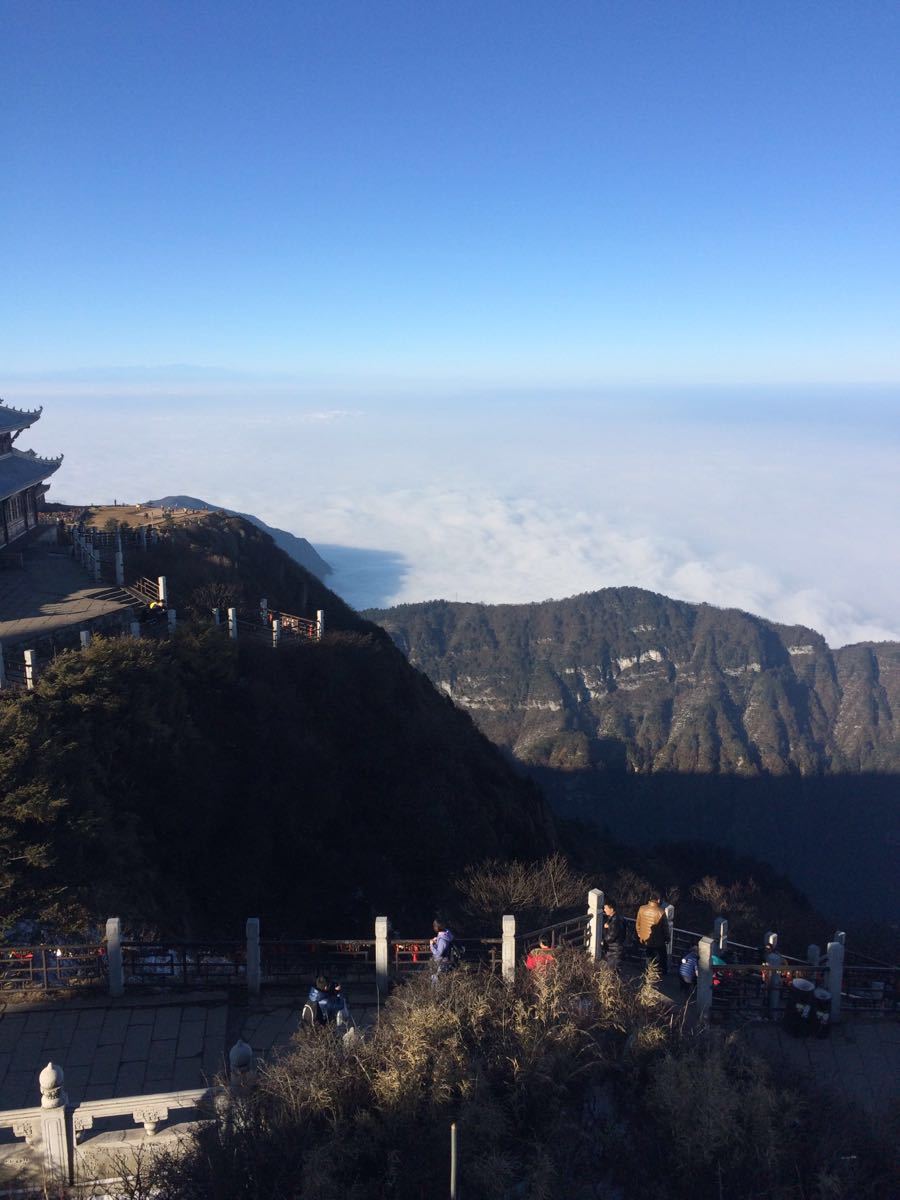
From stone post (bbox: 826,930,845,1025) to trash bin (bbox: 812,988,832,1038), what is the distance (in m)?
0.27

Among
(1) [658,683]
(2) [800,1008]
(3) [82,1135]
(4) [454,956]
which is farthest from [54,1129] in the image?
(1) [658,683]

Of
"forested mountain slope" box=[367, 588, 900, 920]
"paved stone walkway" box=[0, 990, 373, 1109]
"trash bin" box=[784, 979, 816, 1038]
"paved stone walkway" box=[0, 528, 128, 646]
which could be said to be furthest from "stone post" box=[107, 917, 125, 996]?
"forested mountain slope" box=[367, 588, 900, 920]

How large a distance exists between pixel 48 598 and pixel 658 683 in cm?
9459

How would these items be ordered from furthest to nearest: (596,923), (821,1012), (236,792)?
1. (236,792)
2. (596,923)
3. (821,1012)

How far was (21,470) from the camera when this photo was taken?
2409 centimetres

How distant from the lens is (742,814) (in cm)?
7344

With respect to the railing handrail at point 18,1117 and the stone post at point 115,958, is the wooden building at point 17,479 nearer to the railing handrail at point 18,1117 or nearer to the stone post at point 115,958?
the stone post at point 115,958

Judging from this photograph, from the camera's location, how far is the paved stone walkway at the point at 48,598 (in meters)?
16.5

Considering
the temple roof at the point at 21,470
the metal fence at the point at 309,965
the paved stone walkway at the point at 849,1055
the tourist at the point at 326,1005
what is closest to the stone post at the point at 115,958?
the metal fence at the point at 309,965

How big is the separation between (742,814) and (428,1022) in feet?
242

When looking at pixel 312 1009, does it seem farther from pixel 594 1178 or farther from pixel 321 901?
pixel 321 901

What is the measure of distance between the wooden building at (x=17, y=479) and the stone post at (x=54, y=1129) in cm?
1886

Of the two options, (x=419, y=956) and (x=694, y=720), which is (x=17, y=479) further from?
(x=694, y=720)

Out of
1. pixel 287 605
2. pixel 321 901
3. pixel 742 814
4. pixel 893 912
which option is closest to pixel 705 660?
pixel 742 814
